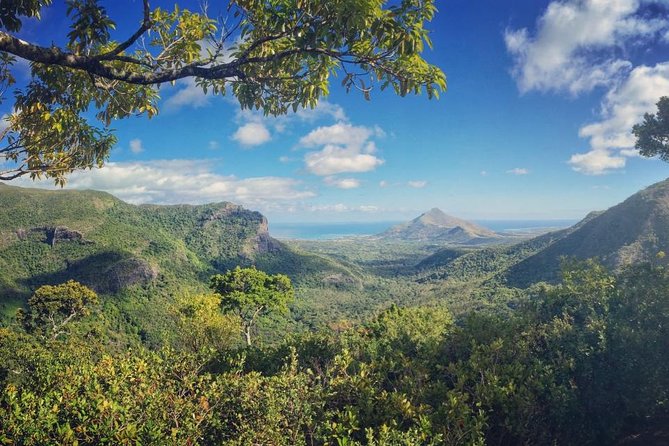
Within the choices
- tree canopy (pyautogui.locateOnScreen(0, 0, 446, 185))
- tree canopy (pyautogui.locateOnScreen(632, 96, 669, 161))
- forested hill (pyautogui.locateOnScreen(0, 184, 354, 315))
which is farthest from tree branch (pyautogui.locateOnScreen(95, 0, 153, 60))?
forested hill (pyautogui.locateOnScreen(0, 184, 354, 315))

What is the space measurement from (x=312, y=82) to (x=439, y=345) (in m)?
12.6

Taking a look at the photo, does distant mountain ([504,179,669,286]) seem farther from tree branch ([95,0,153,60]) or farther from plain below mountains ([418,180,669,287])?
tree branch ([95,0,153,60])

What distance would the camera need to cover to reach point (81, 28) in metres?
4.71

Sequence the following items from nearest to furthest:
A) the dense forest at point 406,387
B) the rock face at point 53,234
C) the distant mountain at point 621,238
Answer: the dense forest at point 406,387
the distant mountain at point 621,238
the rock face at point 53,234

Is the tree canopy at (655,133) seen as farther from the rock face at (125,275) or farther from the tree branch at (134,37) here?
the rock face at (125,275)

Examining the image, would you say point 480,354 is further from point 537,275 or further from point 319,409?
point 537,275

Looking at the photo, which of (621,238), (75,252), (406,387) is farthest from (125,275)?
(621,238)

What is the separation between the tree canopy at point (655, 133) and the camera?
2152 centimetres

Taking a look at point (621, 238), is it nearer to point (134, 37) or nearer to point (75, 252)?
Result: point (134, 37)

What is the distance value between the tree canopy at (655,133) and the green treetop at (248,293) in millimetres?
29906

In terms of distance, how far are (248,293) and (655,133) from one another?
32.6 metres

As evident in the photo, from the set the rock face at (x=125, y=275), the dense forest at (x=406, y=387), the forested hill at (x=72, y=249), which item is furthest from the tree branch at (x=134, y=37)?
the rock face at (x=125, y=275)

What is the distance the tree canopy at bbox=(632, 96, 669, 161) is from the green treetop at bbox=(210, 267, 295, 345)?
29906 mm

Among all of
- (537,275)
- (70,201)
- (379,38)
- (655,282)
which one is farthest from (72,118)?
(70,201)
